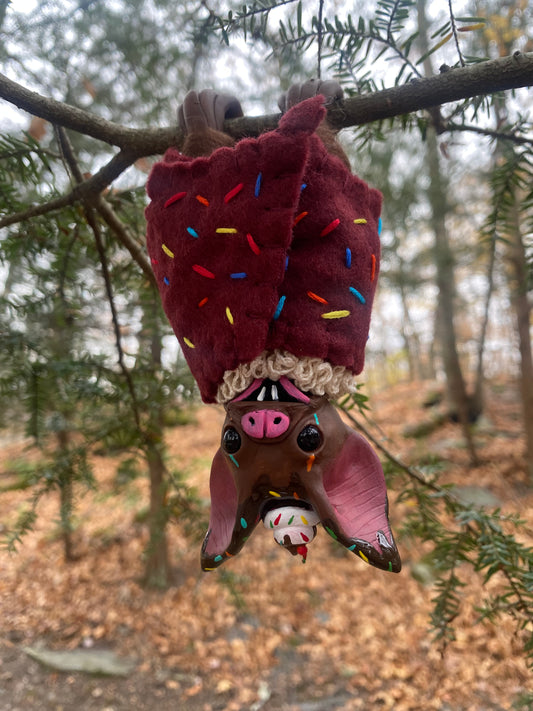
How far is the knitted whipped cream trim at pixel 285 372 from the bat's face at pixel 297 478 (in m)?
0.01

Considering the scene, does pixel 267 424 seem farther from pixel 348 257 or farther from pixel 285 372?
pixel 348 257

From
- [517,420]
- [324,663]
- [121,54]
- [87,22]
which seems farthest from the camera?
[517,420]

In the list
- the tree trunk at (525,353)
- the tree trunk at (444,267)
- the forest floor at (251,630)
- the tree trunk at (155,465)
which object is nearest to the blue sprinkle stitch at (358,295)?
the tree trunk at (155,465)

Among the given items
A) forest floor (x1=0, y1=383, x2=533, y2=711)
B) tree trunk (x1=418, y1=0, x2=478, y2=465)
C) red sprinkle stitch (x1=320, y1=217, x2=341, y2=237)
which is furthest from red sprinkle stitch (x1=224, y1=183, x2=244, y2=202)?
tree trunk (x1=418, y1=0, x2=478, y2=465)

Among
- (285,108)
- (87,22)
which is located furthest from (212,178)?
(87,22)

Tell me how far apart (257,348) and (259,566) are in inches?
130

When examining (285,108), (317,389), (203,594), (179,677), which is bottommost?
(179,677)

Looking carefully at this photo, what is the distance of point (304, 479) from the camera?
601mm

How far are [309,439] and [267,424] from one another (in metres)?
0.07

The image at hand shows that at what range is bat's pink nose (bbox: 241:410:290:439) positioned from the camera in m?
0.59

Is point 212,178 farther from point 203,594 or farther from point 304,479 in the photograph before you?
point 203,594

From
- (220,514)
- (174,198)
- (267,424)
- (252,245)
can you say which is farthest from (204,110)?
(220,514)

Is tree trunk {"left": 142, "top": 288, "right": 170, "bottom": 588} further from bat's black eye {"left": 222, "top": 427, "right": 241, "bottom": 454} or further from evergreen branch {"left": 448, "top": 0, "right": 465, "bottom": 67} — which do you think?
evergreen branch {"left": 448, "top": 0, "right": 465, "bottom": 67}

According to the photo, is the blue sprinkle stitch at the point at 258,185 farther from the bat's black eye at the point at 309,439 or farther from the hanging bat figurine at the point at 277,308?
the bat's black eye at the point at 309,439
